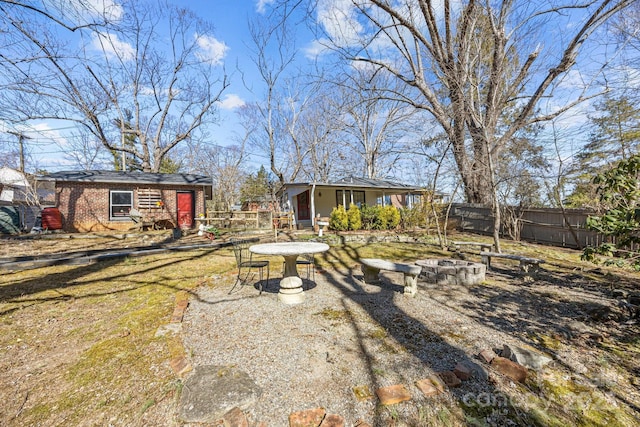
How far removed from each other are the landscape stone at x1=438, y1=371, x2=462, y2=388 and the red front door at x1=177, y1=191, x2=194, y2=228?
585 inches

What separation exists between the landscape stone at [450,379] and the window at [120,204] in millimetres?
15612

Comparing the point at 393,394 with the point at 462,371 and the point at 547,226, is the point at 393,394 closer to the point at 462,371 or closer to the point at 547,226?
the point at 462,371

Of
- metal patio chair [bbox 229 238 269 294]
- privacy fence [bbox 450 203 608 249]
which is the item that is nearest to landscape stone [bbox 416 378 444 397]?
metal patio chair [bbox 229 238 269 294]

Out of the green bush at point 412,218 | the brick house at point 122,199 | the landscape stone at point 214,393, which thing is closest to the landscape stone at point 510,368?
the landscape stone at point 214,393

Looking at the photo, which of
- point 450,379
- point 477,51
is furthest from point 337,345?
point 477,51

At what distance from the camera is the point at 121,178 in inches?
524

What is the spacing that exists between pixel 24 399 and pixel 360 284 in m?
4.48

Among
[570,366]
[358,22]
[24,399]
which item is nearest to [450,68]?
[358,22]

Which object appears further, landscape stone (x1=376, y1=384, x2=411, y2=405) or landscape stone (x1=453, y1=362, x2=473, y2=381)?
landscape stone (x1=453, y1=362, x2=473, y2=381)

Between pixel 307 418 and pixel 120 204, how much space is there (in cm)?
1540

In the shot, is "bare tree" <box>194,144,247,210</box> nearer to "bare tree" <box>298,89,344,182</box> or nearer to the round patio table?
"bare tree" <box>298,89,344,182</box>

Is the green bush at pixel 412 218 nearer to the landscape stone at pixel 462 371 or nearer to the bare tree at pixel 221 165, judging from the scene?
the landscape stone at pixel 462 371

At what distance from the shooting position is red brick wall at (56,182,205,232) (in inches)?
485

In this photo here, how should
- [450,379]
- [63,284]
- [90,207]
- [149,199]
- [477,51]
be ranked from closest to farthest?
[450,379] → [63,284] → [477,51] → [90,207] → [149,199]
